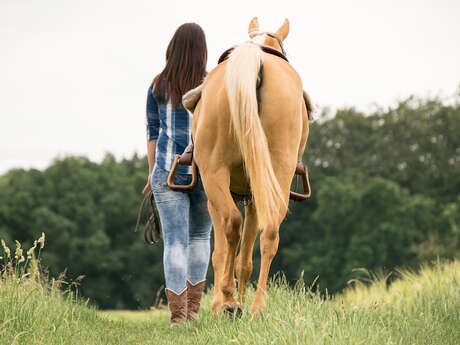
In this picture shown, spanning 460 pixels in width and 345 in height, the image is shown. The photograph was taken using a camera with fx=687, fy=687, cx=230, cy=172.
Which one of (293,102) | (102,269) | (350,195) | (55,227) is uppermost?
(293,102)

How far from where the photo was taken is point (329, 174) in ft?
160

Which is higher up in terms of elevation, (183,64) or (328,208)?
(183,64)

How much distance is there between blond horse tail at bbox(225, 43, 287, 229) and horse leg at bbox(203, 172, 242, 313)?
0.76ft

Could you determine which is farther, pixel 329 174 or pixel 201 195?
pixel 329 174

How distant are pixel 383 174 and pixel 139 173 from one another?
59.1ft

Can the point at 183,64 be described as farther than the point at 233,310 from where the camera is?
Yes

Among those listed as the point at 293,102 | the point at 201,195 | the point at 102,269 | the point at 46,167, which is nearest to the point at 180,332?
the point at 201,195

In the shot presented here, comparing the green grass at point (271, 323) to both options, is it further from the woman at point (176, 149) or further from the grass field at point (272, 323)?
the woman at point (176, 149)

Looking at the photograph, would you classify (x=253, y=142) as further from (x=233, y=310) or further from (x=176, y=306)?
(x=176, y=306)

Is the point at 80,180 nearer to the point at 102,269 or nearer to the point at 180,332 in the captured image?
the point at 102,269

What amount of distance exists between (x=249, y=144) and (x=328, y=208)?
41534 millimetres

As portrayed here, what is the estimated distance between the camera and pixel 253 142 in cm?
407

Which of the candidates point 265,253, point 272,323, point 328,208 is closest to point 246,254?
point 265,253

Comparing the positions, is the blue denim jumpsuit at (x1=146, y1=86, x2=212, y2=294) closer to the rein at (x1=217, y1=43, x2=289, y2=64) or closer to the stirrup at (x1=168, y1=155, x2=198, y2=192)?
the stirrup at (x1=168, y1=155, x2=198, y2=192)
